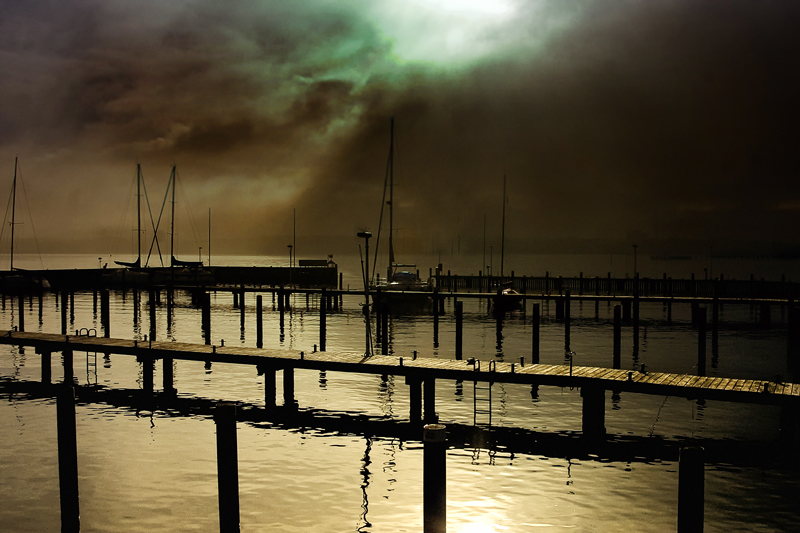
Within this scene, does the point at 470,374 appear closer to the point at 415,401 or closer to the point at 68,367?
the point at 415,401

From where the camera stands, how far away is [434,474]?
32.8ft

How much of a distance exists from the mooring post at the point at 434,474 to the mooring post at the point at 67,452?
7601mm

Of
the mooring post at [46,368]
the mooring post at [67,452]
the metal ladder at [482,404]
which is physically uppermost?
the mooring post at [67,452]

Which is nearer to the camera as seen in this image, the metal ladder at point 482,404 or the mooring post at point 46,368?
the metal ladder at point 482,404

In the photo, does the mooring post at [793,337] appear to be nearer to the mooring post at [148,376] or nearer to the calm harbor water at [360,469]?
the calm harbor water at [360,469]

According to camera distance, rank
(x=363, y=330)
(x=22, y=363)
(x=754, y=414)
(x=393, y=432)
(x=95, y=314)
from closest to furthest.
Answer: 1. (x=393, y=432)
2. (x=754, y=414)
3. (x=22, y=363)
4. (x=363, y=330)
5. (x=95, y=314)

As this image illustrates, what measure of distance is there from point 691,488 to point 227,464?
745 centimetres

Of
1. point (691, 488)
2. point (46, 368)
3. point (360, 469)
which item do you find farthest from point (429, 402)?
point (46, 368)

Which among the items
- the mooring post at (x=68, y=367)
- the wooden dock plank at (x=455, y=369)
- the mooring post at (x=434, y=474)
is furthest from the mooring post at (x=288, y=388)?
the mooring post at (x=434, y=474)

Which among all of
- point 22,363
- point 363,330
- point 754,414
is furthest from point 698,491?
point 363,330

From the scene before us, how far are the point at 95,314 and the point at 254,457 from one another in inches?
2173

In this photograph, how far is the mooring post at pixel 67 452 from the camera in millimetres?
13641

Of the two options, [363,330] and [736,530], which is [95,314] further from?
[736,530]

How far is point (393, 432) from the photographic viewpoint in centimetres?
2261
